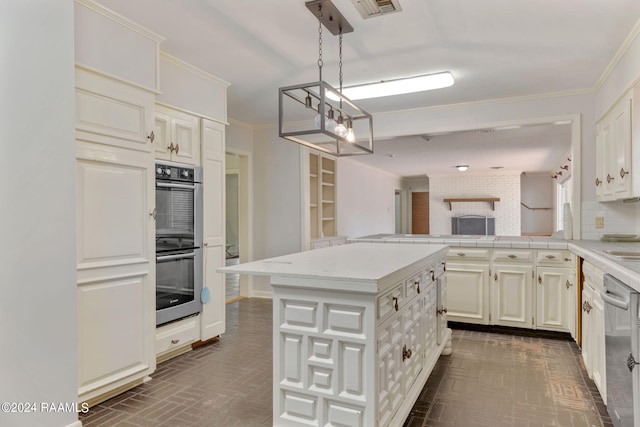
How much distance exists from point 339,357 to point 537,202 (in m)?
11.1

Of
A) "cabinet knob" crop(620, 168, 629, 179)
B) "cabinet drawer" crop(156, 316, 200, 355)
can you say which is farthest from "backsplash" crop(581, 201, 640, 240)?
"cabinet drawer" crop(156, 316, 200, 355)

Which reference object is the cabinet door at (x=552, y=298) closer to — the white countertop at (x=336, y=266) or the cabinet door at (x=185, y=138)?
the white countertop at (x=336, y=266)

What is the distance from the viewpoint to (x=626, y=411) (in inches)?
69.5

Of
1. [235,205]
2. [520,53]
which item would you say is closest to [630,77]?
[520,53]

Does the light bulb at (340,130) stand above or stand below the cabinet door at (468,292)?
above

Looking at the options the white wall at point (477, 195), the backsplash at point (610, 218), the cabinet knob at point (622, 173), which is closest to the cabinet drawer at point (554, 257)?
the backsplash at point (610, 218)

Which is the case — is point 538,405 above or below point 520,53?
below

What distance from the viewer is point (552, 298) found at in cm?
374

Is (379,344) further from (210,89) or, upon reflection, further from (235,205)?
(235,205)

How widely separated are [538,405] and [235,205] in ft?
26.2

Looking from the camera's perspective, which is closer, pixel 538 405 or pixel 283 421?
pixel 283 421

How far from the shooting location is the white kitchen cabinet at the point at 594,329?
2.26 meters

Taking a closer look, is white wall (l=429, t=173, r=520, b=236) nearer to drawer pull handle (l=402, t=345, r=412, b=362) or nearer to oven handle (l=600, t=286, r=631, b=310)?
oven handle (l=600, t=286, r=631, b=310)

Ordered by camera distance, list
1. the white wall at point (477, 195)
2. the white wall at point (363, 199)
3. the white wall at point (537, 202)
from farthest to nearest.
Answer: the white wall at point (537, 202) → the white wall at point (477, 195) → the white wall at point (363, 199)
